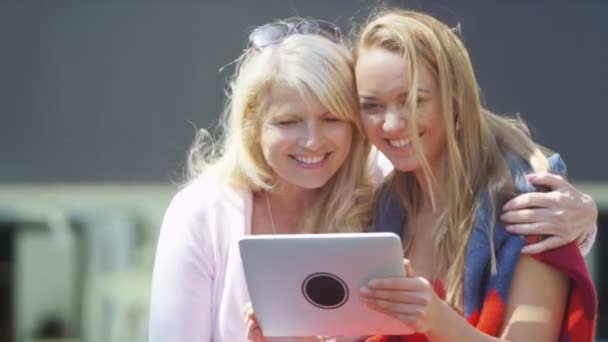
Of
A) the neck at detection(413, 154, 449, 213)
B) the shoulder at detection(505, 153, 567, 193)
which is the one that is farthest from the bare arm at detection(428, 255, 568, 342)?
the neck at detection(413, 154, 449, 213)

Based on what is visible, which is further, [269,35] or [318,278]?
[269,35]

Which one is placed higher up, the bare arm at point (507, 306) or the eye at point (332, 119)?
the eye at point (332, 119)

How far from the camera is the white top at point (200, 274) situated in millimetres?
3021

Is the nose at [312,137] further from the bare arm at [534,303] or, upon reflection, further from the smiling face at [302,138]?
the bare arm at [534,303]

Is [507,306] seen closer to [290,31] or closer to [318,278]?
[318,278]

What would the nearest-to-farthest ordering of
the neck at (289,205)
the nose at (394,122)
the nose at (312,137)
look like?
the nose at (394,122)
the nose at (312,137)
the neck at (289,205)

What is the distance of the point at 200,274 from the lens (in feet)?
10.0

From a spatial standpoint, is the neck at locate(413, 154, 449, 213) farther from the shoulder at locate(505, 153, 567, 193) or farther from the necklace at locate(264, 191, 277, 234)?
the necklace at locate(264, 191, 277, 234)

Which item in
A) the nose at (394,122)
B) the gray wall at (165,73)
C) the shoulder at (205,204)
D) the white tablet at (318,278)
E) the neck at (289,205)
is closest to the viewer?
the white tablet at (318,278)

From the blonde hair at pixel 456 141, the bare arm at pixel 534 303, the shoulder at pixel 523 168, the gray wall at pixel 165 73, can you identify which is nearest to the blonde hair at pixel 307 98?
the blonde hair at pixel 456 141

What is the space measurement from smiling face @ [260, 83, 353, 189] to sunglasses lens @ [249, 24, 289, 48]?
0.55ft

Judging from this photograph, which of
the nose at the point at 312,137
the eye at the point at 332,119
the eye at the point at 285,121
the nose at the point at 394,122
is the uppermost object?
the nose at the point at 394,122

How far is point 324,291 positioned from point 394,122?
15.7 inches

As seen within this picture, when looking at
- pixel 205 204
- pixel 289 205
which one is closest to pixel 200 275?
pixel 205 204
